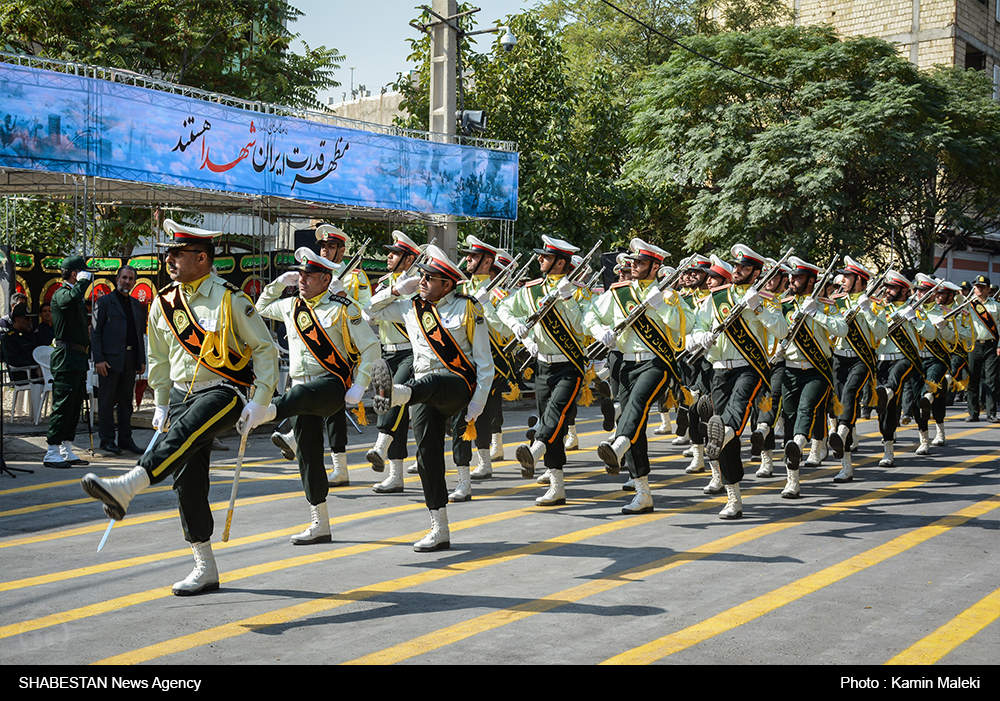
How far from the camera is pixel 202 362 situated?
5984 millimetres

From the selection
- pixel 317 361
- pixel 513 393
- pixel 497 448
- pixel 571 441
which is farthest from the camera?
pixel 571 441

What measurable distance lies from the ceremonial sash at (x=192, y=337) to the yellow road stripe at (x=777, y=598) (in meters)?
2.78

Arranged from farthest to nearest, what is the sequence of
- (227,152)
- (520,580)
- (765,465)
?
(227,152) → (765,465) → (520,580)

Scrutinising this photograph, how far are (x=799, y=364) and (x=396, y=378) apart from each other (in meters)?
4.10

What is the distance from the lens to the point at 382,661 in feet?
16.0

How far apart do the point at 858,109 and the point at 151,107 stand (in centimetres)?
1813

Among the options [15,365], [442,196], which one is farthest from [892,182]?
[15,365]

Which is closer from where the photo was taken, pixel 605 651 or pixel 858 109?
pixel 605 651

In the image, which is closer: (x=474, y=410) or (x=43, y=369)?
(x=474, y=410)

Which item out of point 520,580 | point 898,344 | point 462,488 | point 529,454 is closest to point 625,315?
point 529,454

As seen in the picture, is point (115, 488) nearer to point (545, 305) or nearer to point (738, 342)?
point (545, 305)

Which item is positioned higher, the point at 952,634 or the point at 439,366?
the point at 439,366

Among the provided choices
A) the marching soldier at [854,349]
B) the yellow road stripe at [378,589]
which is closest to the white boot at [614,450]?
the yellow road stripe at [378,589]
